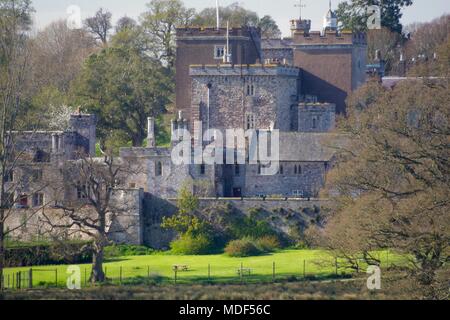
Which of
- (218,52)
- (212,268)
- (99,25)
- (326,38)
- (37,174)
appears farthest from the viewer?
(99,25)

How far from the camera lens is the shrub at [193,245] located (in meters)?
60.3

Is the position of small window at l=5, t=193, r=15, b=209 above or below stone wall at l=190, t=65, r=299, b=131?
below

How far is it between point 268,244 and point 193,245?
2.91 m

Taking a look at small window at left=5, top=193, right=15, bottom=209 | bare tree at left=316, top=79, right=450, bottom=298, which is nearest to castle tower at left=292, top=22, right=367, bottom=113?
bare tree at left=316, top=79, right=450, bottom=298

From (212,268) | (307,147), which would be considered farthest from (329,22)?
(212,268)

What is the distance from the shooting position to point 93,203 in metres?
54.5

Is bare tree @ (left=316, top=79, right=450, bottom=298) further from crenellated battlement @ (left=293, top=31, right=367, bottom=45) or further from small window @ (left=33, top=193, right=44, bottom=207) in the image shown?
crenellated battlement @ (left=293, top=31, right=367, bottom=45)

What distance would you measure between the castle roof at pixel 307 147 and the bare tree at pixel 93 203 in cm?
683

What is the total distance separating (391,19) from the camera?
8800 cm

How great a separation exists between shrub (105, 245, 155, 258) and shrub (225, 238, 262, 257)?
3335 millimetres

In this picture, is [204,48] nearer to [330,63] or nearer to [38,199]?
[330,63]

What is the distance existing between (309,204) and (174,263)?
7.11 m

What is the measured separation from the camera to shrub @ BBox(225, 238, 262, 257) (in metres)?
58.9
